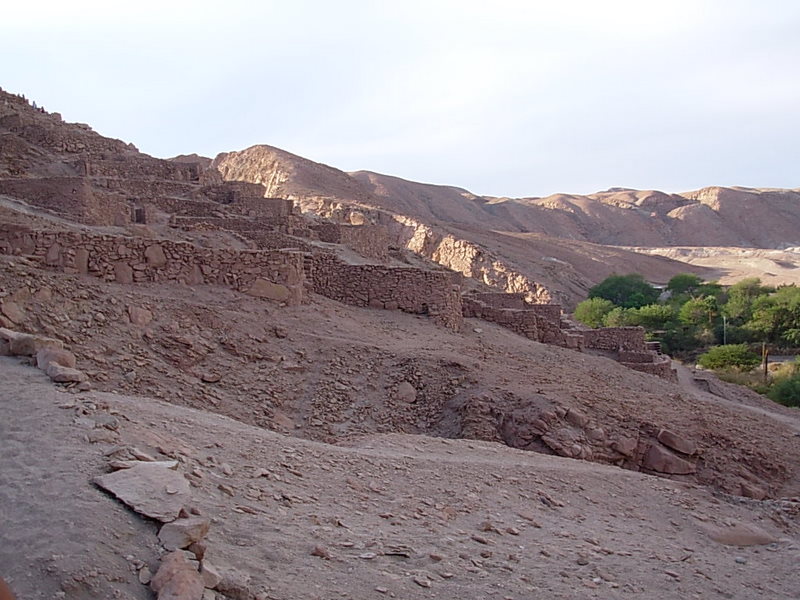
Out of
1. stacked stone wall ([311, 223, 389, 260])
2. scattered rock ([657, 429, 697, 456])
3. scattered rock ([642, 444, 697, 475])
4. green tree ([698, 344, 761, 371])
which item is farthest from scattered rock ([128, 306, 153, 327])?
green tree ([698, 344, 761, 371])

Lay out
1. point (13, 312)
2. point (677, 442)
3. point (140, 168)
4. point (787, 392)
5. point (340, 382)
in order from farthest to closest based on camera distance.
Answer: point (787, 392) < point (140, 168) < point (677, 442) < point (340, 382) < point (13, 312)

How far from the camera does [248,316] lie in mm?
8609

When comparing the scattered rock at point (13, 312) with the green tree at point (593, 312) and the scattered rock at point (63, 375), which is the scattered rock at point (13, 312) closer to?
the scattered rock at point (63, 375)

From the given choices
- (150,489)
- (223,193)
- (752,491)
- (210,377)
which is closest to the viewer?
(150,489)

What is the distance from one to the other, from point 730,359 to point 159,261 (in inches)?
859

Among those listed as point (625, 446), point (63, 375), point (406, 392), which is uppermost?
point (63, 375)

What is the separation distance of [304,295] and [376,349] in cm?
171

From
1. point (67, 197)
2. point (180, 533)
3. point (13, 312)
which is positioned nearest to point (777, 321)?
point (67, 197)

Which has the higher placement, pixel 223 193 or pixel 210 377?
pixel 223 193

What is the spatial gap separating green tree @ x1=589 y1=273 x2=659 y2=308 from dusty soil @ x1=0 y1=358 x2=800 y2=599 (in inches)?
1360

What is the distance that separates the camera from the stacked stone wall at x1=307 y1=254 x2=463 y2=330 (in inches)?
443

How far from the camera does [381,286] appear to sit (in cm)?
1136

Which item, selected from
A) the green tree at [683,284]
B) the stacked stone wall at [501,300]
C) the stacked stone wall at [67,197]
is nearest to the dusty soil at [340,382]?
the stacked stone wall at [67,197]

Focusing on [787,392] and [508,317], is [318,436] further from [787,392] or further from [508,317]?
[787,392]
